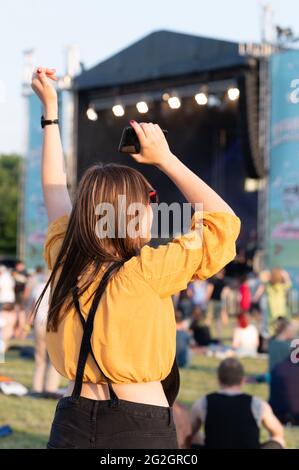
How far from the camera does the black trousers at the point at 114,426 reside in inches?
78.5

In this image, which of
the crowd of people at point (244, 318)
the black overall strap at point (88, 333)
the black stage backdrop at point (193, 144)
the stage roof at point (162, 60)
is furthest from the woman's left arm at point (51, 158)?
the black stage backdrop at point (193, 144)

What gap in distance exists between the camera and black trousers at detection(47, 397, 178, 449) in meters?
1.99

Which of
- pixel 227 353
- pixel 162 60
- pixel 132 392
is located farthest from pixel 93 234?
pixel 162 60

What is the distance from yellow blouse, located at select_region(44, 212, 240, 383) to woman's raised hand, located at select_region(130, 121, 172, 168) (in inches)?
7.0

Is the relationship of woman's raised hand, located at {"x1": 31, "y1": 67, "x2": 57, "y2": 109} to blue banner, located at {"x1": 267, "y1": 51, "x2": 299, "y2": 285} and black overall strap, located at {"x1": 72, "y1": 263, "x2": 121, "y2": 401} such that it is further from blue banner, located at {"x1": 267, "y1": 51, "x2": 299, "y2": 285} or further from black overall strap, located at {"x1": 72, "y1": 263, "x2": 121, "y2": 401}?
blue banner, located at {"x1": 267, "y1": 51, "x2": 299, "y2": 285}

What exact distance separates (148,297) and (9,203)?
5498 centimetres

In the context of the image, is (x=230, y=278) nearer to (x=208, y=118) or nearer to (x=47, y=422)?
(x=208, y=118)

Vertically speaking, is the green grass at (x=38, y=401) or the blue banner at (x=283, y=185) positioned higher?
the blue banner at (x=283, y=185)

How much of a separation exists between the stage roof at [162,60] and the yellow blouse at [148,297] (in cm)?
1450

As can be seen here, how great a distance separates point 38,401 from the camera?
8164mm

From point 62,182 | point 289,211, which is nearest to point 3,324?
point 289,211

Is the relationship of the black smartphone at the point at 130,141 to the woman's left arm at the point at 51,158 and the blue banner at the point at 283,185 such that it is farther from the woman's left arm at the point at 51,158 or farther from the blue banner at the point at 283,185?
the blue banner at the point at 283,185

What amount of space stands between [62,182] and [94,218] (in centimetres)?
41

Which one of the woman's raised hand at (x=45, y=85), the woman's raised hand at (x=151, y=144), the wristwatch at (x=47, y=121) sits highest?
the woman's raised hand at (x=45, y=85)
